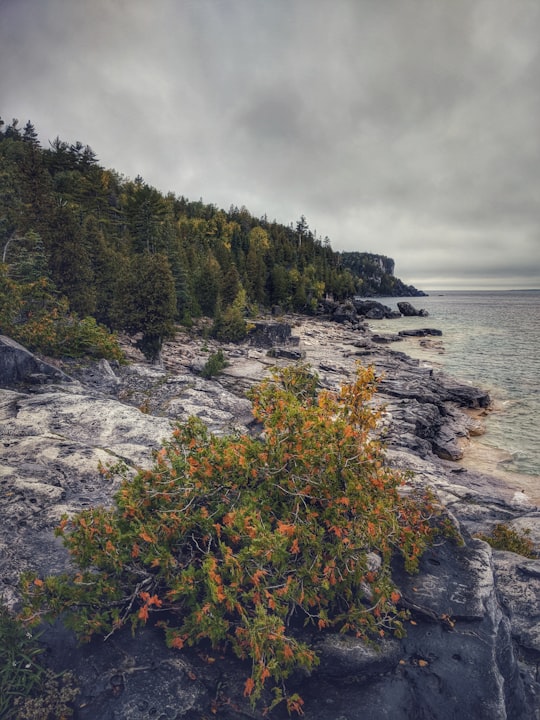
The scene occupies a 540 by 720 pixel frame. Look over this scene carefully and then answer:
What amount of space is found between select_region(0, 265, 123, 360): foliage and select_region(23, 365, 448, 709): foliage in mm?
15883

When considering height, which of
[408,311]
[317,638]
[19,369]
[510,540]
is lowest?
[510,540]

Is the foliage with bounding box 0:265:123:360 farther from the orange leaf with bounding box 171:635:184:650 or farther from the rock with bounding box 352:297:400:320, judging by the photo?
the rock with bounding box 352:297:400:320

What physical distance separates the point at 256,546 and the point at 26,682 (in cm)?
317

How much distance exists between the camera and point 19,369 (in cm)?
1411

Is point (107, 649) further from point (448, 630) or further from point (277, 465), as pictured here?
point (448, 630)

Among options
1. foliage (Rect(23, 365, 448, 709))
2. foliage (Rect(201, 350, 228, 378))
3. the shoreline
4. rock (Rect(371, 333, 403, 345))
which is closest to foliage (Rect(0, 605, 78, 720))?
foliage (Rect(23, 365, 448, 709))

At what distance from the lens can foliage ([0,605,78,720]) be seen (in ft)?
13.4

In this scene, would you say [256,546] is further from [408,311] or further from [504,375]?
[408,311]

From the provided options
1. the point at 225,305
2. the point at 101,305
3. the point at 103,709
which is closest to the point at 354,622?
the point at 103,709

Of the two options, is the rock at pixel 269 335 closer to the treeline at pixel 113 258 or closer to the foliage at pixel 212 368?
the treeline at pixel 113 258

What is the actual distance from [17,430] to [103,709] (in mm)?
7566

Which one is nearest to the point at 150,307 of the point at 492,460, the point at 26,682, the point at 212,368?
the point at 212,368

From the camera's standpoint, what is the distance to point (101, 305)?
35.7 meters

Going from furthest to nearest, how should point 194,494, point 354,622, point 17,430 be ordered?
point 17,430
point 194,494
point 354,622
